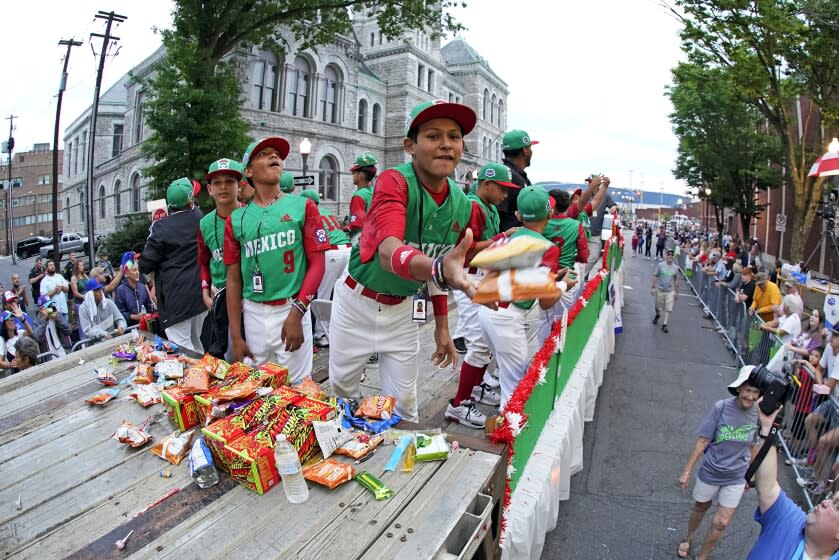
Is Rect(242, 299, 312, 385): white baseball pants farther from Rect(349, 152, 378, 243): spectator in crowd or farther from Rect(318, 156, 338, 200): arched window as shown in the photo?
Rect(318, 156, 338, 200): arched window

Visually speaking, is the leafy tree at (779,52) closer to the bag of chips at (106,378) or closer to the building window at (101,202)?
the bag of chips at (106,378)

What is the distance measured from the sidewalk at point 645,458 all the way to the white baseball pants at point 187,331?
3987mm

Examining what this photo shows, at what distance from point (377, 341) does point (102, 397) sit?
1.86 meters

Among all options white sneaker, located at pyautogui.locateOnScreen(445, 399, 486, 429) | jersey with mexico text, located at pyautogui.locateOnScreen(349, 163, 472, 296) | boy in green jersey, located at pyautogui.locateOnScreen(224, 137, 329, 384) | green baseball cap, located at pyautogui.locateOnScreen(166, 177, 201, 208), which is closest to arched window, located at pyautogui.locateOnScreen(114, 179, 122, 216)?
green baseball cap, located at pyautogui.locateOnScreen(166, 177, 201, 208)

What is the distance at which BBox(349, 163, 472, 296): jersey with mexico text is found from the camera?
107 inches

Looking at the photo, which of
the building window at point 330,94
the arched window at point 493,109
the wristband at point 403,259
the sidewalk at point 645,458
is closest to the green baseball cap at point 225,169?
the wristband at point 403,259

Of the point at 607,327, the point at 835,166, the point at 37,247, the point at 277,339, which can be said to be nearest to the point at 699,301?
the point at 835,166

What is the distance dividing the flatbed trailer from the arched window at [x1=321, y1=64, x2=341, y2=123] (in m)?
34.2

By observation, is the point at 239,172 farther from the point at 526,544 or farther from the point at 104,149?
the point at 104,149

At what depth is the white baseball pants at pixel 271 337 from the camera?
357 centimetres

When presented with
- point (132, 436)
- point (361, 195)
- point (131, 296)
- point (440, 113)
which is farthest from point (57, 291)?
point (440, 113)

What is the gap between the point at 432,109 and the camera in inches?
102

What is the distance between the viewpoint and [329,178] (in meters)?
35.0

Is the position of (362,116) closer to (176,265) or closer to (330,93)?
(330,93)
